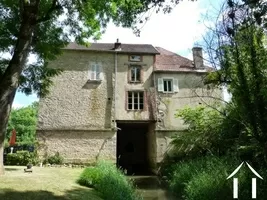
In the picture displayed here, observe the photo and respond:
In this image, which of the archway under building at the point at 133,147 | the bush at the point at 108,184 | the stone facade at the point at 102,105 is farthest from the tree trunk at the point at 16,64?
the archway under building at the point at 133,147

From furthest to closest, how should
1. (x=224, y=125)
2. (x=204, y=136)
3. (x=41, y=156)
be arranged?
(x=41, y=156), (x=204, y=136), (x=224, y=125)

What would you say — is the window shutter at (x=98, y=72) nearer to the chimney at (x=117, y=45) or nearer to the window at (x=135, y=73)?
the chimney at (x=117, y=45)

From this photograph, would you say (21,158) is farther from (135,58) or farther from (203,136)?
(203,136)

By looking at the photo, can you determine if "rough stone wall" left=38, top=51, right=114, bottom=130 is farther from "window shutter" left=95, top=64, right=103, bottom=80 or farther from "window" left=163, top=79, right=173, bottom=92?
"window" left=163, top=79, right=173, bottom=92

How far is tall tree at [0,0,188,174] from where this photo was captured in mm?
9367

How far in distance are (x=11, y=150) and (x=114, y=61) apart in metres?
9.66

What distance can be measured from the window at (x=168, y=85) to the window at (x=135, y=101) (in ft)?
5.61

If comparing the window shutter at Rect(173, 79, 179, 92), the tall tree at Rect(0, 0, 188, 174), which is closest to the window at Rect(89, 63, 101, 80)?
the window shutter at Rect(173, 79, 179, 92)

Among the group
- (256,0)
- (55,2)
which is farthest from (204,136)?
(256,0)

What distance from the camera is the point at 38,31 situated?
11.7 m

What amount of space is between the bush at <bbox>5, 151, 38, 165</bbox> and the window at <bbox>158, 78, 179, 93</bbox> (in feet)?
33.5

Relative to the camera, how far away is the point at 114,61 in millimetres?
22953

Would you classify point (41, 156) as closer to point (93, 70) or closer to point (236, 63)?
point (93, 70)

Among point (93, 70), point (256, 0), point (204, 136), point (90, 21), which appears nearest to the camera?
point (256, 0)
